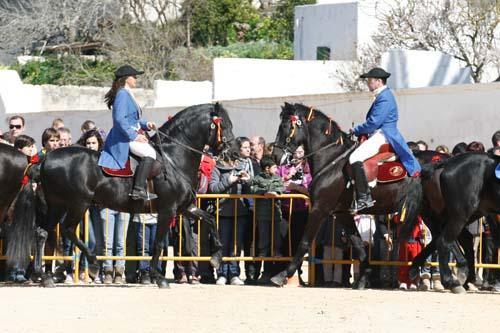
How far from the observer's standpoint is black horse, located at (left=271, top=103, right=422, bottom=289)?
52.6ft

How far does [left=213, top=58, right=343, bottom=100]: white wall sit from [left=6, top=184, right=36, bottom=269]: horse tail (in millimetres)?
17790

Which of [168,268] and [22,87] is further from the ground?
[22,87]

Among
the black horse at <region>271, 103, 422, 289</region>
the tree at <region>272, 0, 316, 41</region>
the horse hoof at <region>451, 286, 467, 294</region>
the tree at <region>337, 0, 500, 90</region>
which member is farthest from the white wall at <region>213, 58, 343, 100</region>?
the horse hoof at <region>451, 286, 467, 294</region>

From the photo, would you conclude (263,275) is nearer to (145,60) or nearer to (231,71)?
(231,71)

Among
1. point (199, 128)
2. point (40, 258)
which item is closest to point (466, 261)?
point (199, 128)

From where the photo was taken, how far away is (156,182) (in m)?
15.8

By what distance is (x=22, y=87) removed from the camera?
117ft

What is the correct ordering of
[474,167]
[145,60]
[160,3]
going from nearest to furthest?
[474,167]
[145,60]
[160,3]

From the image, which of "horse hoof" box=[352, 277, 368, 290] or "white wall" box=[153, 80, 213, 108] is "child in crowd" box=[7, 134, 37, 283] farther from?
"white wall" box=[153, 80, 213, 108]

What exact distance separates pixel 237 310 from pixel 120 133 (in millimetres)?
3411

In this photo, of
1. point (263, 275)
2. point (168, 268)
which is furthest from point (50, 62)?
point (263, 275)

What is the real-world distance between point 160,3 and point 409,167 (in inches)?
1108

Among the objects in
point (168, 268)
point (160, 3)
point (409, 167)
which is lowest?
point (168, 268)

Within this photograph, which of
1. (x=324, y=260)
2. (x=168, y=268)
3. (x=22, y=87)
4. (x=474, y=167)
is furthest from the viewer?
(x=22, y=87)
